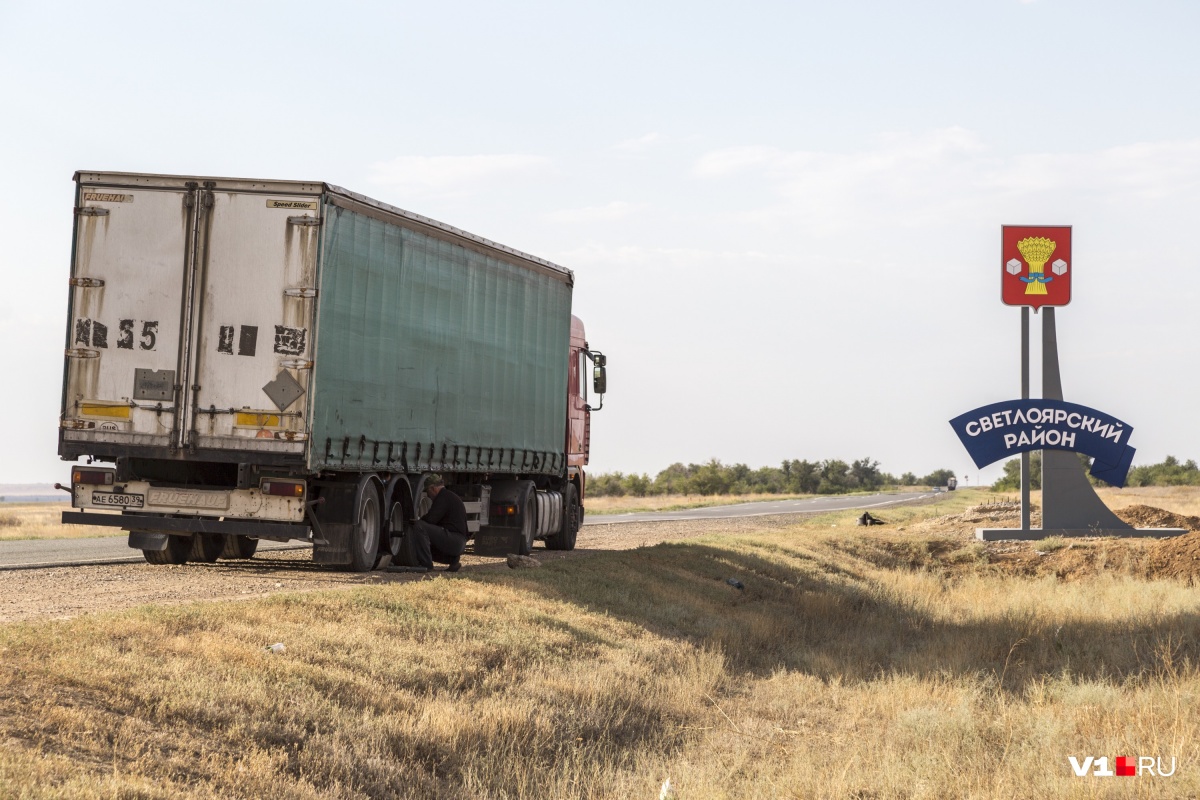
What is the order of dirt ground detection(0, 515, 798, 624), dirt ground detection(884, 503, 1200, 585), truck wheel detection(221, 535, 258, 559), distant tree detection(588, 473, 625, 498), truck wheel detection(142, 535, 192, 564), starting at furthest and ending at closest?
distant tree detection(588, 473, 625, 498), dirt ground detection(884, 503, 1200, 585), truck wheel detection(221, 535, 258, 559), truck wheel detection(142, 535, 192, 564), dirt ground detection(0, 515, 798, 624)

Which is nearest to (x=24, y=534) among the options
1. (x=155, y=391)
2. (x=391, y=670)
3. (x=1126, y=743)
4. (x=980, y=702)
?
(x=155, y=391)

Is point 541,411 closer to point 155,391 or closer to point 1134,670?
point 155,391

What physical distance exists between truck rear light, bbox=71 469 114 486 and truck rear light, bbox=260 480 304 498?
2101mm

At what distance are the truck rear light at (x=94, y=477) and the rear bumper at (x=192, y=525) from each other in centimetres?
40

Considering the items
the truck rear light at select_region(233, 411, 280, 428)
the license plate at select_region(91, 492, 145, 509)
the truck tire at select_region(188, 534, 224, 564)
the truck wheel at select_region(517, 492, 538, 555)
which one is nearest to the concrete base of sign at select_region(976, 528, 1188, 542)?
the truck wheel at select_region(517, 492, 538, 555)

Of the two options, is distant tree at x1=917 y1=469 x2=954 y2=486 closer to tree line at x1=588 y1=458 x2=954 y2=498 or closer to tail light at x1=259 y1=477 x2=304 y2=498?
tree line at x1=588 y1=458 x2=954 y2=498

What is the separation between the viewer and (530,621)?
1334cm

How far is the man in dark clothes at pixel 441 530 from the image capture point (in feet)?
56.8

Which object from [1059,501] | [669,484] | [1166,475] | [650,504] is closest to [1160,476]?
[1166,475]

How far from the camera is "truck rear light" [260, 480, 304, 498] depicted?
1487 cm

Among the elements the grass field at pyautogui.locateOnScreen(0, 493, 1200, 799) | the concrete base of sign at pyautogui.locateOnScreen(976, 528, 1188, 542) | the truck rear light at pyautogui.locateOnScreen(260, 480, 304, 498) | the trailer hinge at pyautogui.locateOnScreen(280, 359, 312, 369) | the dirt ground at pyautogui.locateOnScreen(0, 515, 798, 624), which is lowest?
the grass field at pyautogui.locateOnScreen(0, 493, 1200, 799)

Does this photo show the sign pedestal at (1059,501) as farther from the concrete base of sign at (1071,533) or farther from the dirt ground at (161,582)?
the dirt ground at (161,582)

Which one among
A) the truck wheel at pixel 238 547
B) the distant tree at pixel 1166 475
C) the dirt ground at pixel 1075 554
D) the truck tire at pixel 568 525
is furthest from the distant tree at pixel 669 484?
the truck wheel at pixel 238 547

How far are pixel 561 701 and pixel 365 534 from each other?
20.4ft
